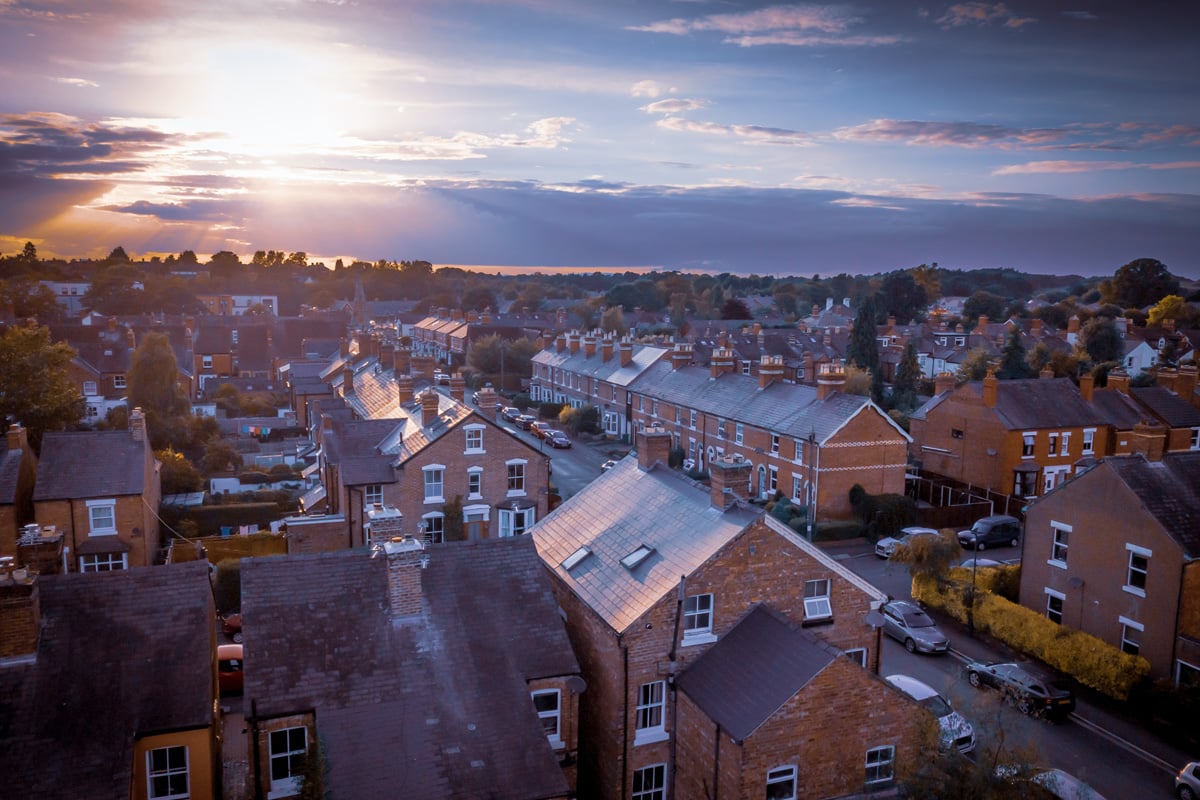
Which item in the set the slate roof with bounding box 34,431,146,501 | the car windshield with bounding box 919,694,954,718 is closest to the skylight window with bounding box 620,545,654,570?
the car windshield with bounding box 919,694,954,718

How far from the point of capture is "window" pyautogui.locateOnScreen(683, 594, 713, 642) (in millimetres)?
18188

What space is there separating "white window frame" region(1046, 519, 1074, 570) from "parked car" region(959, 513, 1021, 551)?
10100mm

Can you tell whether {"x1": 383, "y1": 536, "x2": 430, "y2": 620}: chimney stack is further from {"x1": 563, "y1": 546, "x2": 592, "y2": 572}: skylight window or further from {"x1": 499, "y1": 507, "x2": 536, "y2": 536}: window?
{"x1": 499, "y1": 507, "x2": 536, "y2": 536}: window

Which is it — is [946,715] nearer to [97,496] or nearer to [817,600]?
[817,600]

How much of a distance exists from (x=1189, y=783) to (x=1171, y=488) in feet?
35.5

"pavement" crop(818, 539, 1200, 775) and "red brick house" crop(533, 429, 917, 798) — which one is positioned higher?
"red brick house" crop(533, 429, 917, 798)

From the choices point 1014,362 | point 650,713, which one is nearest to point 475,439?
point 650,713

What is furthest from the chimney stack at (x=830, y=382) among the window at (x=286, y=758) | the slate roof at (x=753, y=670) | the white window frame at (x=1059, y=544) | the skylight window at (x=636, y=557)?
the window at (x=286, y=758)

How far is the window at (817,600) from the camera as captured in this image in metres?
19.3

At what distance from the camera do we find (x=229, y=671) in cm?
2595

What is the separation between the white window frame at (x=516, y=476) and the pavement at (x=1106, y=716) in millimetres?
18342

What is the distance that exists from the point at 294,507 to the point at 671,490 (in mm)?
27107

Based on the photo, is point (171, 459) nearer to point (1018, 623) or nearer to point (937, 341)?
point (1018, 623)

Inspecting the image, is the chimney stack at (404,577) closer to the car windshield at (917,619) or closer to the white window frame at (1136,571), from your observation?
the car windshield at (917,619)
